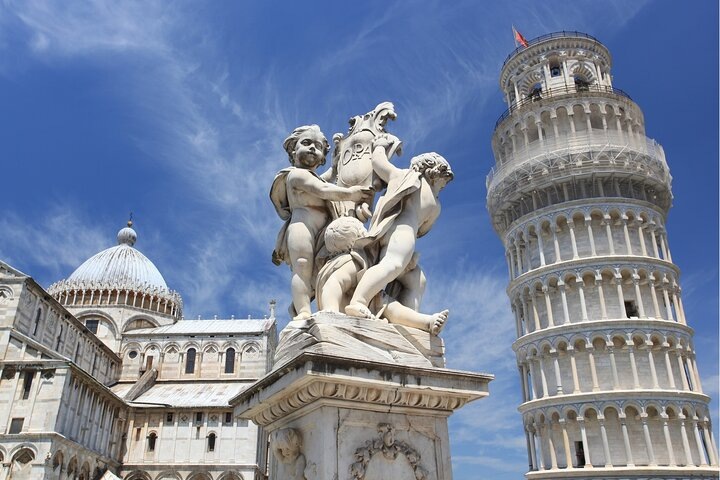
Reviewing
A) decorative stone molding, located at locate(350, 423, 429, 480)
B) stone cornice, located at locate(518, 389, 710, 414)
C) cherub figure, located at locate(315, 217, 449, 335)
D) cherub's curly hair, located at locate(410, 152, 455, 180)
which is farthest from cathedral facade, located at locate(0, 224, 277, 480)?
decorative stone molding, located at locate(350, 423, 429, 480)

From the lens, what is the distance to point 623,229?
123 ft

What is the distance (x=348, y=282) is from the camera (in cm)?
439

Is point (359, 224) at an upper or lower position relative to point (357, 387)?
upper

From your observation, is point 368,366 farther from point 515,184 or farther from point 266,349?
point 266,349

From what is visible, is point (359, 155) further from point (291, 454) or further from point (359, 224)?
point (291, 454)

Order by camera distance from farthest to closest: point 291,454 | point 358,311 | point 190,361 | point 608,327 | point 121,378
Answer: point 121,378, point 190,361, point 608,327, point 358,311, point 291,454

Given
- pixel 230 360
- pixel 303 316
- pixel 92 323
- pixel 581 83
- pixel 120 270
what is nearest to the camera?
pixel 303 316

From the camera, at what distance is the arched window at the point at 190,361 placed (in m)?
53.2

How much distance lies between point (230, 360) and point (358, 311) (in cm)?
5159

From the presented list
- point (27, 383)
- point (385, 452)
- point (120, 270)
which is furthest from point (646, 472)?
point (120, 270)

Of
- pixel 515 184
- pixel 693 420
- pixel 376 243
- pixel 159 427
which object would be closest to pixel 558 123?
pixel 515 184

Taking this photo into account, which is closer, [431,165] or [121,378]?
[431,165]

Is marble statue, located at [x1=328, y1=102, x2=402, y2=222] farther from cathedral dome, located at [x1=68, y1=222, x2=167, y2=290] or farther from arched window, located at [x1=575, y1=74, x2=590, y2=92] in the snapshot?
cathedral dome, located at [x1=68, y1=222, x2=167, y2=290]

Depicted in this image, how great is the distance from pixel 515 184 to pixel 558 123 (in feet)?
17.9
